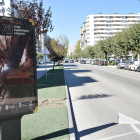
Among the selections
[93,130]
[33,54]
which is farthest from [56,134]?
[33,54]

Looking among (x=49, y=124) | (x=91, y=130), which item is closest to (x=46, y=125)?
(x=49, y=124)

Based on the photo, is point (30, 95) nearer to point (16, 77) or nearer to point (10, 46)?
point (16, 77)

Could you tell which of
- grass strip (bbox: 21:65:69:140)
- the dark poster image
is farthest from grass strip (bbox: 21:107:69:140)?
the dark poster image

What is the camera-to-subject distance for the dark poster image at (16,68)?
3996 millimetres

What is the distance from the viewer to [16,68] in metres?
4.28

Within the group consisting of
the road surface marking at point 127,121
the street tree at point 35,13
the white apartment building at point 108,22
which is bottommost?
the road surface marking at point 127,121

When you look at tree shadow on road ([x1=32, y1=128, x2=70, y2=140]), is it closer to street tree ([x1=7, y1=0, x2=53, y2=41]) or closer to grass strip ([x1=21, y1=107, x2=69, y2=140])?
grass strip ([x1=21, y1=107, x2=69, y2=140])

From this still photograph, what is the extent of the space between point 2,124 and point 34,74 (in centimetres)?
115

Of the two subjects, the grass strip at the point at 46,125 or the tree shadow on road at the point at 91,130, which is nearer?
the grass strip at the point at 46,125

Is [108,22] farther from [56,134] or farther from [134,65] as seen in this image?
[56,134]

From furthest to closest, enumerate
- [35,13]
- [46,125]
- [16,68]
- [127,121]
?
[35,13] < [127,121] < [46,125] < [16,68]

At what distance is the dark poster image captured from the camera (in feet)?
13.1

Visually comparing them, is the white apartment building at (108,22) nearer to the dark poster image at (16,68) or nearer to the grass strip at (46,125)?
the grass strip at (46,125)

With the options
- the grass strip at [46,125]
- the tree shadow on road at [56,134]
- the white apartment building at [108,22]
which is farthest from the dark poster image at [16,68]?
the white apartment building at [108,22]
